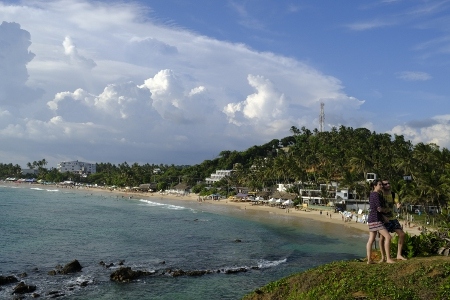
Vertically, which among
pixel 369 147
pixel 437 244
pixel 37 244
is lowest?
pixel 37 244

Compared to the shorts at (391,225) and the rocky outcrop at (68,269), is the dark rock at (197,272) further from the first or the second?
the shorts at (391,225)

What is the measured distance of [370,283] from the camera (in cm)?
925

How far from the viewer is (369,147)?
8294 cm

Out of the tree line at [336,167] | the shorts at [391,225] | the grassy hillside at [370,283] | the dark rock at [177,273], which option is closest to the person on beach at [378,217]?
the shorts at [391,225]

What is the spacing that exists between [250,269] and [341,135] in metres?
81.2

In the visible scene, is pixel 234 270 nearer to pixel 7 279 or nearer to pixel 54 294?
pixel 54 294

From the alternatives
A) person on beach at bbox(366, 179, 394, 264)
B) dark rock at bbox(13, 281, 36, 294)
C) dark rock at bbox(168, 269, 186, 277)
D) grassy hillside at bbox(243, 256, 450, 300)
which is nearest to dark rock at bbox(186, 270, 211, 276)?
dark rock at bbox(168, 269, 186, 277)

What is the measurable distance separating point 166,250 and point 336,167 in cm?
4826

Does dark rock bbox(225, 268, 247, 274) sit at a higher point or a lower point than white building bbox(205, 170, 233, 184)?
lower

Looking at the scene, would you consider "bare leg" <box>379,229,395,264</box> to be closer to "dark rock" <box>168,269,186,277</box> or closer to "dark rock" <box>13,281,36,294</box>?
"dark rock" <box>168,269,186,277</box>

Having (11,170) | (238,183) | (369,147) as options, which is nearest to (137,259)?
(369,147)

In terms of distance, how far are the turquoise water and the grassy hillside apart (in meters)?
11.7

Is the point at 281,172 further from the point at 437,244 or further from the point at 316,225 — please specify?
the point at 437,244

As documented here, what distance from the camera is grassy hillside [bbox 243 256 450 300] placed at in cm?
870
